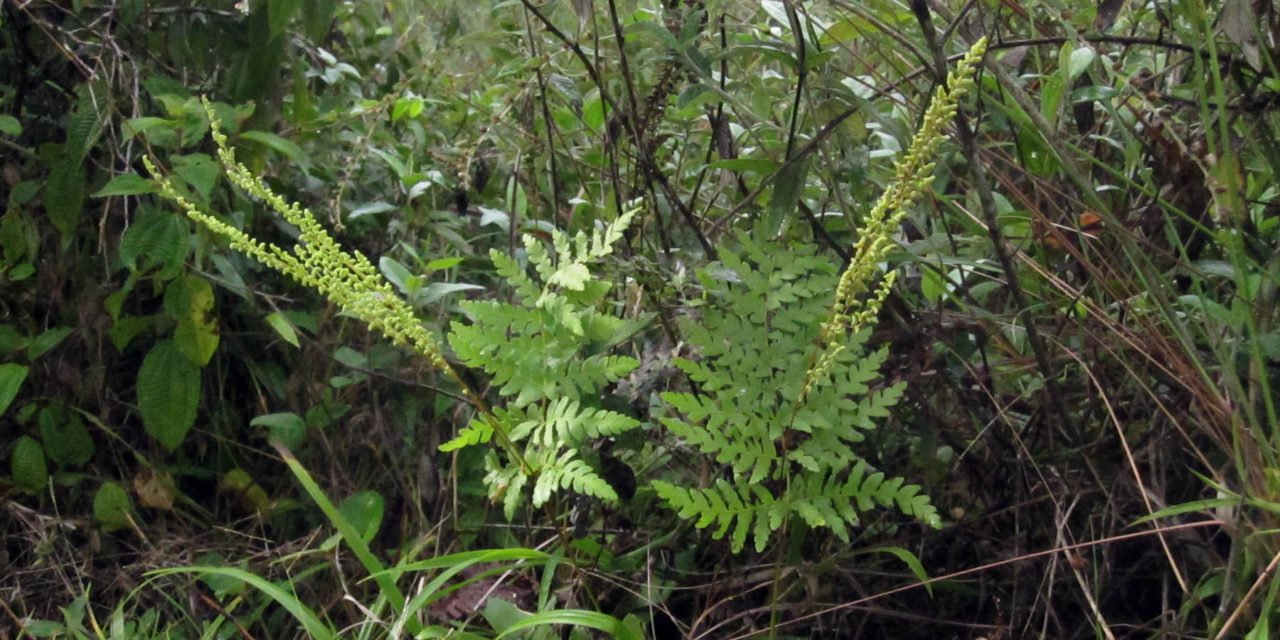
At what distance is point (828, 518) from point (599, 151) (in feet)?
3.24

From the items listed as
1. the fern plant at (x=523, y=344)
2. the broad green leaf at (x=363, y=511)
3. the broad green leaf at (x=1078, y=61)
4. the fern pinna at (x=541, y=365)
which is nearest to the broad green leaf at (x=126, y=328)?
the broad green leaf at (x=363, y=511)

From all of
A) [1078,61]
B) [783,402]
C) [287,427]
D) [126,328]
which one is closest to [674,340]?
[783,402]

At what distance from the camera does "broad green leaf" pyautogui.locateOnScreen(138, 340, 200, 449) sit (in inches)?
Answer: 75.5

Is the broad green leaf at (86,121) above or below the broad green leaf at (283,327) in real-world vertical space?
above

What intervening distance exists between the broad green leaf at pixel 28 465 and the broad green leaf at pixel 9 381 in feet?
0.22

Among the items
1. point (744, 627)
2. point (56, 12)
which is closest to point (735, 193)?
point (744, 627)

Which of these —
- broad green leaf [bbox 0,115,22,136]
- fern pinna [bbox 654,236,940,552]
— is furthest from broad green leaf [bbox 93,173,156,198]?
fern pinna [bbox 654,236,940,552]

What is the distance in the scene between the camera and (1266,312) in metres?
1.36

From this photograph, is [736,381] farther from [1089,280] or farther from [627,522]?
[1089,280]

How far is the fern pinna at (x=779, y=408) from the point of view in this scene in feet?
4.23

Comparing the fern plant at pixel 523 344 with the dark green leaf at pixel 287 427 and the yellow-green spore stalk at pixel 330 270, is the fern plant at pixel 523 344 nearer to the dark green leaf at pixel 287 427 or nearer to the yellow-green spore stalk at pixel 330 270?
the yellow-green spore stalk at pixel 330 270

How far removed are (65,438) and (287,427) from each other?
42 cm

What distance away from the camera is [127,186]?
175 centimetres

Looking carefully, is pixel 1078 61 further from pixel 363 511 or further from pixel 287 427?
pixel 287 427
